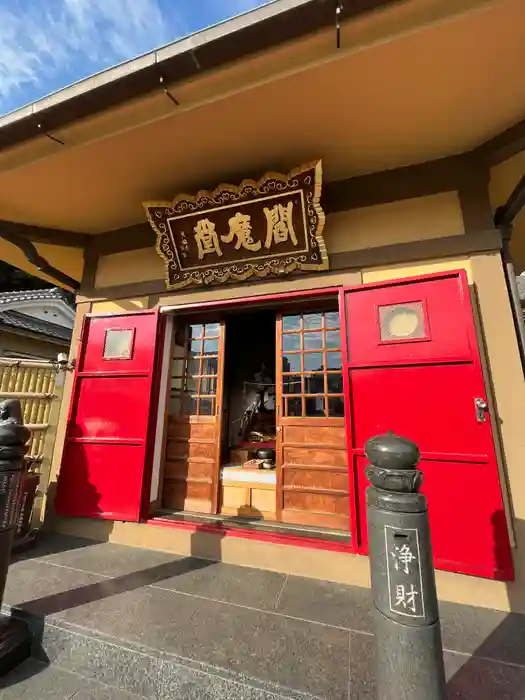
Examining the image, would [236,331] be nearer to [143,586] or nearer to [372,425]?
[372,425]

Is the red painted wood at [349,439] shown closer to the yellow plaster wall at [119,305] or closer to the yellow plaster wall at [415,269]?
the yellow plaster wall at [415,269]

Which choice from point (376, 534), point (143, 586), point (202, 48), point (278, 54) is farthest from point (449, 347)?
point (143, 586)

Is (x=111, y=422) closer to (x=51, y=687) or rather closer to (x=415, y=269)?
(x=51, y=687)

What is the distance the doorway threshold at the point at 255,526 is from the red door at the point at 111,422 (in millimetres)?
429

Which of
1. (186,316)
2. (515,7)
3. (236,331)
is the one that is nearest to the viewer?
(515,7)

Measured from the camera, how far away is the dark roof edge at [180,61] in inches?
72.4

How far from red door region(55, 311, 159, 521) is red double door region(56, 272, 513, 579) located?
0.04 feet

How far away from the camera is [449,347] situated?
2627 mm

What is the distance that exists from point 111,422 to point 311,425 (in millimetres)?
2308

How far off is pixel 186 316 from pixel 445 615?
384 centimetres

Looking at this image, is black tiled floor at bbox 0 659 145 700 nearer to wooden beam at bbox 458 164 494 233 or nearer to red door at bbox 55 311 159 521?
red door at bbox 55 311 159 521

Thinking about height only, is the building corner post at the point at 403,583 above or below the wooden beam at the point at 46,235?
below

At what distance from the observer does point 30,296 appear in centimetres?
1061

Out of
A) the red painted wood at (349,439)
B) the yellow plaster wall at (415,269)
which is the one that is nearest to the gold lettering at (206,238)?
the red painted wood at (349,439)
